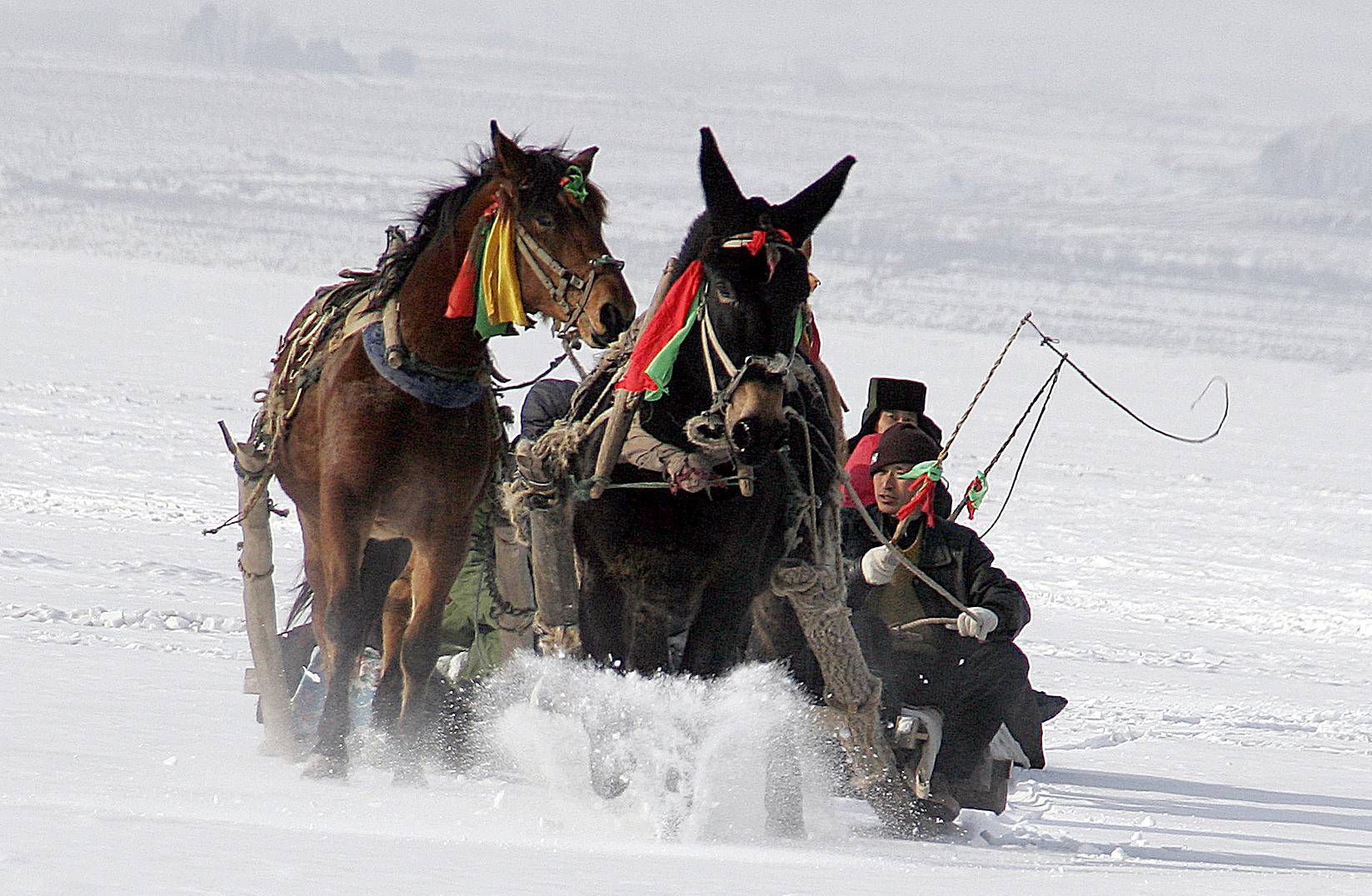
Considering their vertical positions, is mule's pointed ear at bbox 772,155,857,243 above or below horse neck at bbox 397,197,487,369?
above

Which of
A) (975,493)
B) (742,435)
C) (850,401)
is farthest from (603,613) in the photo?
(850,401)

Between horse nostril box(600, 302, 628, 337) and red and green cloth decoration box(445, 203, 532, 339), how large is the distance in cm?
28

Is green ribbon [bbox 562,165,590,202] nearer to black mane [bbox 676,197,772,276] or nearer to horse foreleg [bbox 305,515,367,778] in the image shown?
black mane [bbox 676,197,772,276]

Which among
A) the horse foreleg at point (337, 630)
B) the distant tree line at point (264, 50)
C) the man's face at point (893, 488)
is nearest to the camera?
the horse foreleg at point (337, 630)

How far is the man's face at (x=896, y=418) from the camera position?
7.17m

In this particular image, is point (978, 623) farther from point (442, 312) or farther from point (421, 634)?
point (442, 312)

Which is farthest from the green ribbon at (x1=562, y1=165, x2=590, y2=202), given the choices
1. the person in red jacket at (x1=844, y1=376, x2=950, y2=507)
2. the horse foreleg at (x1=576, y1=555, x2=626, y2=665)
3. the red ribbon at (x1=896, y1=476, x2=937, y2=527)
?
the person in red jacket at (x1=844, y1=376, x2=950, y2=507)

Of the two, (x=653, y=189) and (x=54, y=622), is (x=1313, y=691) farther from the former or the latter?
(x=653, y=189)

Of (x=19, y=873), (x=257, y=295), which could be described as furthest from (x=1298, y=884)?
(x=257, y=295)

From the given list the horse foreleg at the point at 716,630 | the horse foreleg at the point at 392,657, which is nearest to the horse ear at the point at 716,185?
the horse foreleg at the point at 716,630

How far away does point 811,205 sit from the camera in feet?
17.0

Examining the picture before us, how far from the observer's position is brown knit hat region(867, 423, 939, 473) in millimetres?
6406

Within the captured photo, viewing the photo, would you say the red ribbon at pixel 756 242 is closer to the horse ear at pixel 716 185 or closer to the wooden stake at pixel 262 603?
the horse ear at pixel 716 185

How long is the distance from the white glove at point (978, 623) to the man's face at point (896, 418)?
4.19 ft
